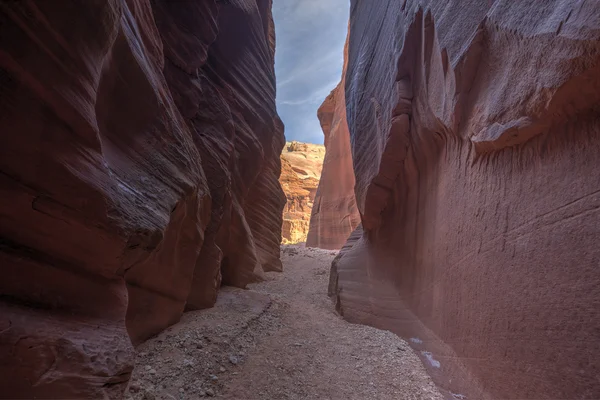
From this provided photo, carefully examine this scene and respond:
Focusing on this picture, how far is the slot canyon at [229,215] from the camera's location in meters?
1.81

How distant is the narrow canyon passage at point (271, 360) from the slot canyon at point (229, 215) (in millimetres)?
29

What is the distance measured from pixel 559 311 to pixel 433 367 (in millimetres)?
2035

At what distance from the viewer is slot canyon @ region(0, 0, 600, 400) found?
1.81 meters

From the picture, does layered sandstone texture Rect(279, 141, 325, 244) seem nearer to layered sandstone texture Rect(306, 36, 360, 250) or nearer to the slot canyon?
layered sandstone texture Rect(306, 36, 360, 250)

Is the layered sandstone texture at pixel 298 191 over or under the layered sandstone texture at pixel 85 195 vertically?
over

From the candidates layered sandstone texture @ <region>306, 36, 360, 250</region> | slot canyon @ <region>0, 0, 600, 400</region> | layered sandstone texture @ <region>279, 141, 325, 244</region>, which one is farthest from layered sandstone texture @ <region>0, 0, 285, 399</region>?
layered sandstone texture @ <region>279, 141, 325, 244</region>

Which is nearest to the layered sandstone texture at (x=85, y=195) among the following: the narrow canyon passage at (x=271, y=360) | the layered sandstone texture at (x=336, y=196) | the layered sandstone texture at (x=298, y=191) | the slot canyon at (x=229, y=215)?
the slot canyon at (x=229, y=215)

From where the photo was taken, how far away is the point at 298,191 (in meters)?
33.6

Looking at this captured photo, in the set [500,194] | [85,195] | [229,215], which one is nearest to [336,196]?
[229,215]

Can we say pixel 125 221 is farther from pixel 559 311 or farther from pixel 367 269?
pixel 367 269

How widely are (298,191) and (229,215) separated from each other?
27036 mm

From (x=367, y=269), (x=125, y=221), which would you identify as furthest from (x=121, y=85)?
(x=367, y=269)

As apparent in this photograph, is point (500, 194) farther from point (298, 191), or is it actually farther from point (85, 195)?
point (298, 191)

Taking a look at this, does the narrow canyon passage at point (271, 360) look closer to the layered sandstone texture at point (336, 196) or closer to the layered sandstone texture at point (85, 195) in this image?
the layered sandstone texture at point (85, 195)
